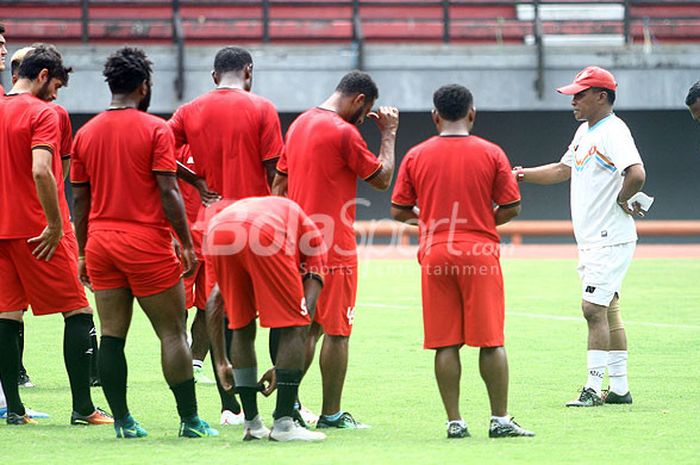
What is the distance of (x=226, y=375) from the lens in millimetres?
7434

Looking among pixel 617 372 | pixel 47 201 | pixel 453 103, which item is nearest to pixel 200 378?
pixel 47 201

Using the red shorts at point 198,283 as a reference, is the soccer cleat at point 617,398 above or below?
below

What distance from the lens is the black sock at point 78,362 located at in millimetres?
8023

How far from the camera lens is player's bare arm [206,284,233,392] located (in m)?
7.43

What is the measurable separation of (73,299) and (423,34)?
65.6ft

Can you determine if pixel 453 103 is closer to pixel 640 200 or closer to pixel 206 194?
pixel 206 194

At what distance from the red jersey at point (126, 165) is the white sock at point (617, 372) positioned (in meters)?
3.55

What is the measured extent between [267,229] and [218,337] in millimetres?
906

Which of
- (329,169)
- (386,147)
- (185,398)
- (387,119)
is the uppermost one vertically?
(387,119)

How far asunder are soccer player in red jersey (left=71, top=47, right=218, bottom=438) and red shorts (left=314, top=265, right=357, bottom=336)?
0.90 metres

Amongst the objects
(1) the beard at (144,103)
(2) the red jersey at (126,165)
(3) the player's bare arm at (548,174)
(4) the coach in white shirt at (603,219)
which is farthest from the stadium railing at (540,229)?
(2) the red jersey at (126,165)

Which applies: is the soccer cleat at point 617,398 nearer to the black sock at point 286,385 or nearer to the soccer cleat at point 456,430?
the soccer cleat at point 456,430

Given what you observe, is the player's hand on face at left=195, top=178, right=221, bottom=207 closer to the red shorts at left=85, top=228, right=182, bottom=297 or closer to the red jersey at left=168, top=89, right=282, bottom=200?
the red jersey at left=168, top=89, right=282, bottom=200

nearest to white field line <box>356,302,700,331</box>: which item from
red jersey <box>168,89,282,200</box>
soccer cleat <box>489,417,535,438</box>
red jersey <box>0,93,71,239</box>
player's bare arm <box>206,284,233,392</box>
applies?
soccer cleat <box>489,417,535,438</box>
